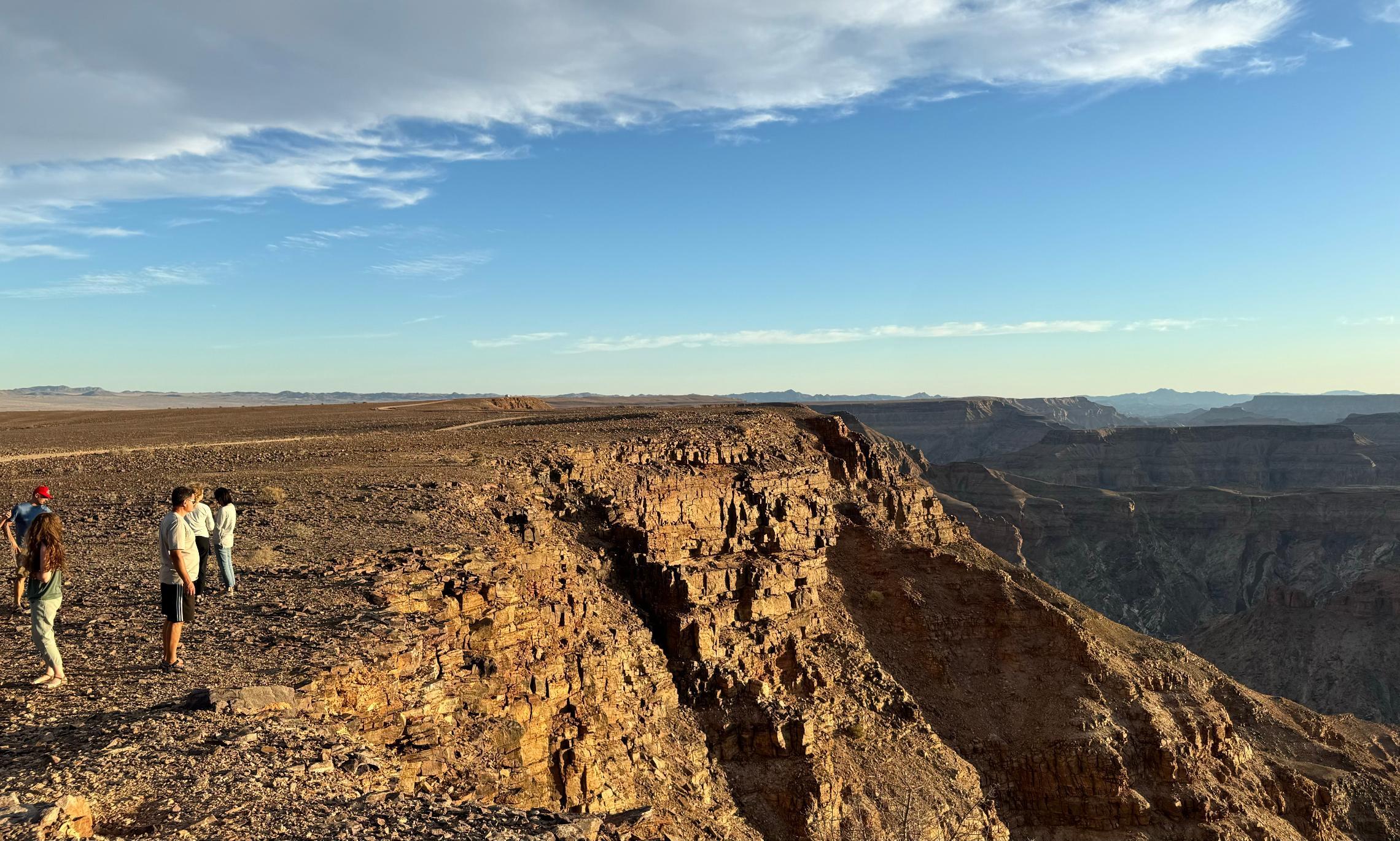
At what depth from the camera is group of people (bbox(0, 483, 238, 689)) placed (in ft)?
32.9

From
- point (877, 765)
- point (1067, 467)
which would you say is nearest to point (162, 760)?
point (877, 765)

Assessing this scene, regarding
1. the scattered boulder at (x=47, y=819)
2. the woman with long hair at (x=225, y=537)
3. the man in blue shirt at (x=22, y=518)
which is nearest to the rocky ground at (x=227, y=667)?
the scattered boulder at (x=47, y=819)

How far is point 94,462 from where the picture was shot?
29.9m

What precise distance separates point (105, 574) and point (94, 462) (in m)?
17.5

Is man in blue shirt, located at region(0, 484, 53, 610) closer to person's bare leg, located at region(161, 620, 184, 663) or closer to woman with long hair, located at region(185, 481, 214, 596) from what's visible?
woman with long hair, located at region(185, 481, 214, 596)

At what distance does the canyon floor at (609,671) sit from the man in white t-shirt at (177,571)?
20.0 inches

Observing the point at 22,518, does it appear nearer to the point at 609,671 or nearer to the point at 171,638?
the point at 171,638

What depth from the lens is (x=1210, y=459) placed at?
150125 millimetres

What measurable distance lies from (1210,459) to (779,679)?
149 metres

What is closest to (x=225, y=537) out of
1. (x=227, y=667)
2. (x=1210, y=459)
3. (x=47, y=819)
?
(x=227, y=667)

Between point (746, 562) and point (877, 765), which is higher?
point (746, 562)

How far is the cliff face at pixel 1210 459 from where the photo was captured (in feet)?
470

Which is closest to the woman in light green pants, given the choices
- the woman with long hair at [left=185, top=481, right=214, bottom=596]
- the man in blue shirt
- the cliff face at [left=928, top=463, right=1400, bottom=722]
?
the man in blue shirt

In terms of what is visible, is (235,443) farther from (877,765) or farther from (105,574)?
(877,765)
